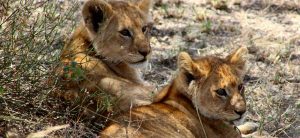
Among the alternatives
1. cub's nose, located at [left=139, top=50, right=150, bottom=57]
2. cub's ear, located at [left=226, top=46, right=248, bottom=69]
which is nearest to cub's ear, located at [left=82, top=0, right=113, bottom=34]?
cub's nose, located at [left=139, top=50, right=150, bottom=57]

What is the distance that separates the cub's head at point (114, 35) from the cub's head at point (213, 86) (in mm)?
Result: 502

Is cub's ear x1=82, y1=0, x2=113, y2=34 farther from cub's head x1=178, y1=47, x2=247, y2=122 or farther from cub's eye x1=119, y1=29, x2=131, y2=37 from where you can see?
cub's head x1=178, y1=47, x2=247, y2=122

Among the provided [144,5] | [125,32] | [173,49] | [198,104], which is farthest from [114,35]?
[173,49]

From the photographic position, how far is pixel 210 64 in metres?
6.72

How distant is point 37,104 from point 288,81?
322 centimetres

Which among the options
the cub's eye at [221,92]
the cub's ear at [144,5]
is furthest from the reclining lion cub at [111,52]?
the cub's eye at [221,92]

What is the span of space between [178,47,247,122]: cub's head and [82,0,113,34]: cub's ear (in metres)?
0.86

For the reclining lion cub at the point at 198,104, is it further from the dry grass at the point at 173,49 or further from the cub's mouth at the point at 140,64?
the dry grass at the point at 173,49

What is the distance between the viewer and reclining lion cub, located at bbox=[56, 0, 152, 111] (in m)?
6.73

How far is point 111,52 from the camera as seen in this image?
22.9 ft

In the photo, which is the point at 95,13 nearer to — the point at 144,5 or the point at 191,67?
the point at 144,5

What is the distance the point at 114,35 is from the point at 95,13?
27 centimetres

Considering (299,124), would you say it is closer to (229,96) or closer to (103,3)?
(229,96)

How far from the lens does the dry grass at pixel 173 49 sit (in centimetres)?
642
